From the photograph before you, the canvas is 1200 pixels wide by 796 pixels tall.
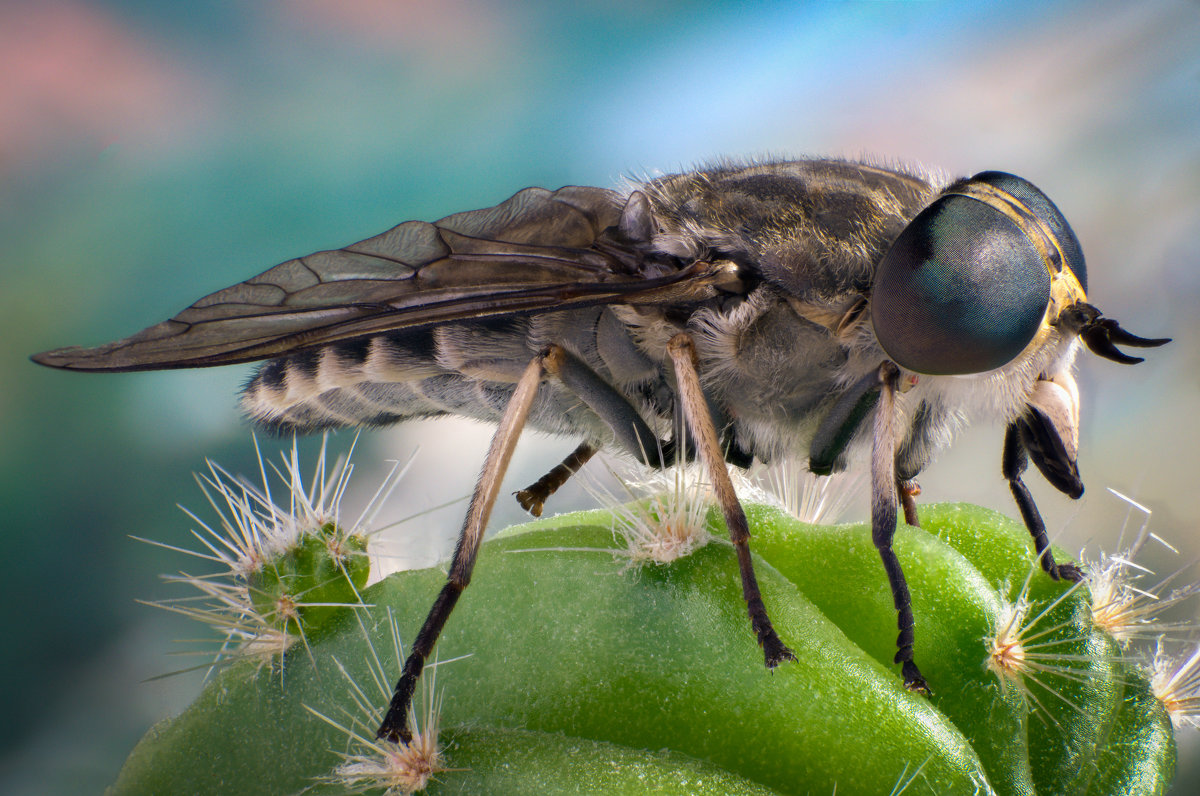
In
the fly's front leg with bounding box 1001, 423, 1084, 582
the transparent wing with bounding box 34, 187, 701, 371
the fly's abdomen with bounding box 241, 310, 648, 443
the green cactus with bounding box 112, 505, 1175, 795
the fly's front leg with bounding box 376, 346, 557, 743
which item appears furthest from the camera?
the fly's abdomen with bounding box 241, 310, 648, 443

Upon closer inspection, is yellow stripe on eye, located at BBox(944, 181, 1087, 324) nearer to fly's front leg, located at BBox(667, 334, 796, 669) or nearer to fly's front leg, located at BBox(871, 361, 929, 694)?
fly's front leg, located at BBox(871, 361, 929, 694)

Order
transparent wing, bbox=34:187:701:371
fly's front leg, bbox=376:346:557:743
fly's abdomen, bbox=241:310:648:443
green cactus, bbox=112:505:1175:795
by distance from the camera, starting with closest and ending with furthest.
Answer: green cactus, bbox=112:505:1175:795 < fly's front leg, bbox=376:346:557:743 < transparent wing, bbox=34:187:701:371 < fly's abdomen, bbox=241:310:648:443

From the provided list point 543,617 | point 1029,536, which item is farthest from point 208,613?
point 1029,536

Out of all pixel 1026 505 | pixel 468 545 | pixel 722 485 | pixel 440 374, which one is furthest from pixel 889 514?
pixel 440 374

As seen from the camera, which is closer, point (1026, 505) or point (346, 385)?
point (1026, 505)

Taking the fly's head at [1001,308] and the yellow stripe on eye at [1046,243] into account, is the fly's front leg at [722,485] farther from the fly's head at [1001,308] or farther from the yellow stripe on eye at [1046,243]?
the yellow stripe on eye at [1046,243]

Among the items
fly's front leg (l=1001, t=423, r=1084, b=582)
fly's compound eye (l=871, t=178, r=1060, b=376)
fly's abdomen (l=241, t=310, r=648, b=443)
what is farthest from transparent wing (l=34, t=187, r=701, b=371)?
fly's front leg (l=1001, t=423, r=1084, b=582)

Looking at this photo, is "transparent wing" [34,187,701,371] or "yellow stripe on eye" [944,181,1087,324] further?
"transparent wing" [34,187,701,371]

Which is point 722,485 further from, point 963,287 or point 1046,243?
point 1046,243
